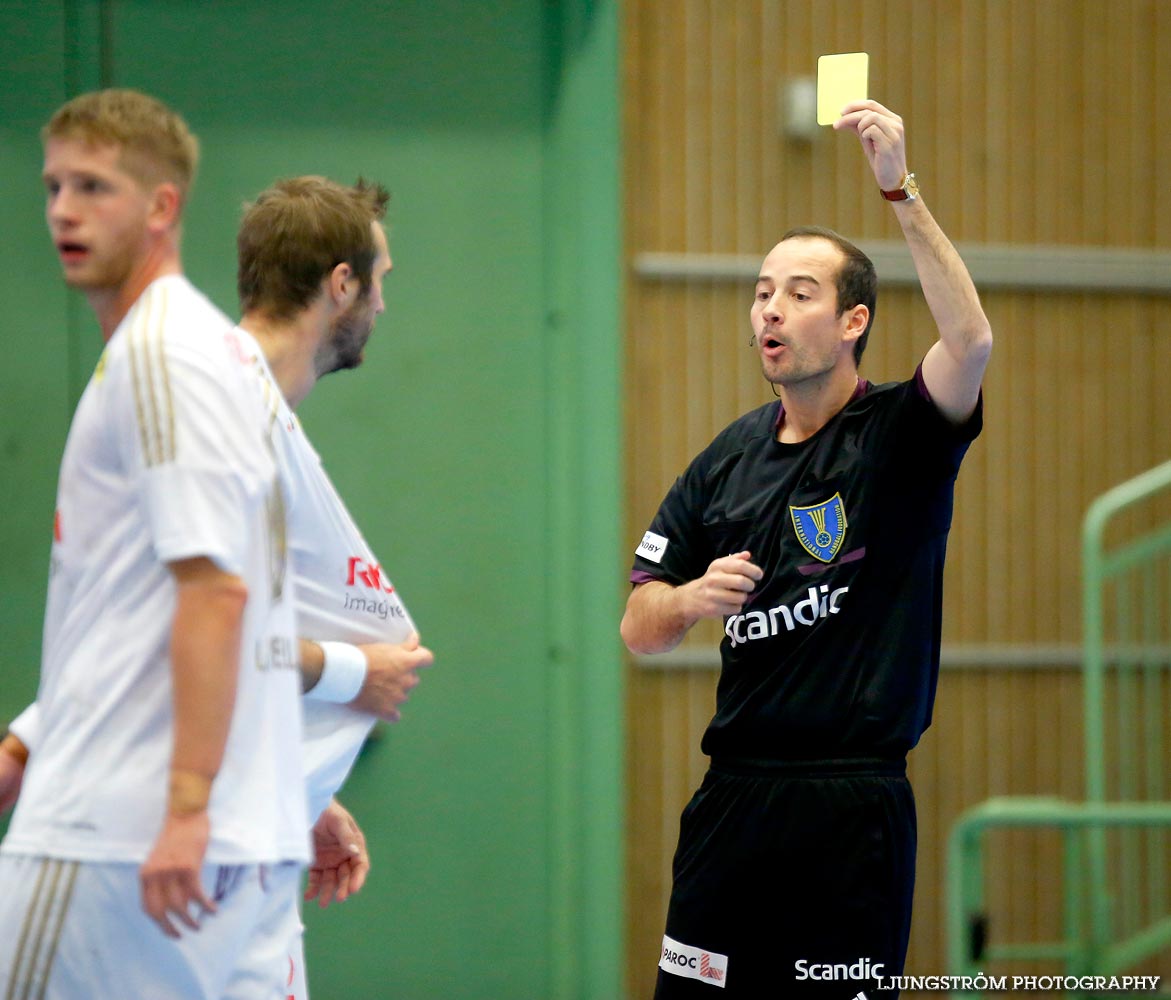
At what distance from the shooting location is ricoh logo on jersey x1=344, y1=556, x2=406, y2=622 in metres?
2.52

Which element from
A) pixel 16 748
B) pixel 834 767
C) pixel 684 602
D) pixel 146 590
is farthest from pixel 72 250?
pixel 834 767

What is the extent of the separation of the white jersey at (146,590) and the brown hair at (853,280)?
1670 millimetres

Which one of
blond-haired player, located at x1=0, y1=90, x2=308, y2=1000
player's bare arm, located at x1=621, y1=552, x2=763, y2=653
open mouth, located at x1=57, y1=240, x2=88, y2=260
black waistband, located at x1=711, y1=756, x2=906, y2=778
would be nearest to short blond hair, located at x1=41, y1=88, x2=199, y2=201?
blond-haired player, located at x1=0, y1=90, x2=308, y2=1000

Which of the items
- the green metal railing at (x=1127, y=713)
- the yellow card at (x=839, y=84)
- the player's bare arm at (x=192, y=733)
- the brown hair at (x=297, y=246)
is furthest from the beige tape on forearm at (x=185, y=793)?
the green metal railing at (x=1127, y=713)

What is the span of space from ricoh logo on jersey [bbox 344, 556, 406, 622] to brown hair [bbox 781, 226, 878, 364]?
127cm

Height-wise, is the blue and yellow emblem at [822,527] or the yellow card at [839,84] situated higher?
the yellow card at [839,84]

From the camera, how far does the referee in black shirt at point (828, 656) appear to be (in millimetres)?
2959

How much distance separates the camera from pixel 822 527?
10.1 feet

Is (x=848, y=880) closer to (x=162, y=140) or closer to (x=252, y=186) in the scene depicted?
(x=162, y=140)

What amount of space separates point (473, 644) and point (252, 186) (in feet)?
5.60

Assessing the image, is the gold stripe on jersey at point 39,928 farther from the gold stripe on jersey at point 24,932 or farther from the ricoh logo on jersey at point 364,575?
the ricoh logo on jersey at point 364,575

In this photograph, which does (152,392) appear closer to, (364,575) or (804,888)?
(364,575)

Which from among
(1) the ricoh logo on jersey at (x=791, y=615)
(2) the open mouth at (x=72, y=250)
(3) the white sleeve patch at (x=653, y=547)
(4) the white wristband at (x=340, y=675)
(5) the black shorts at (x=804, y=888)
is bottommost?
(5) the black shorts at (x=804, y=888)

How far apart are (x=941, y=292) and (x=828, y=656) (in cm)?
78
